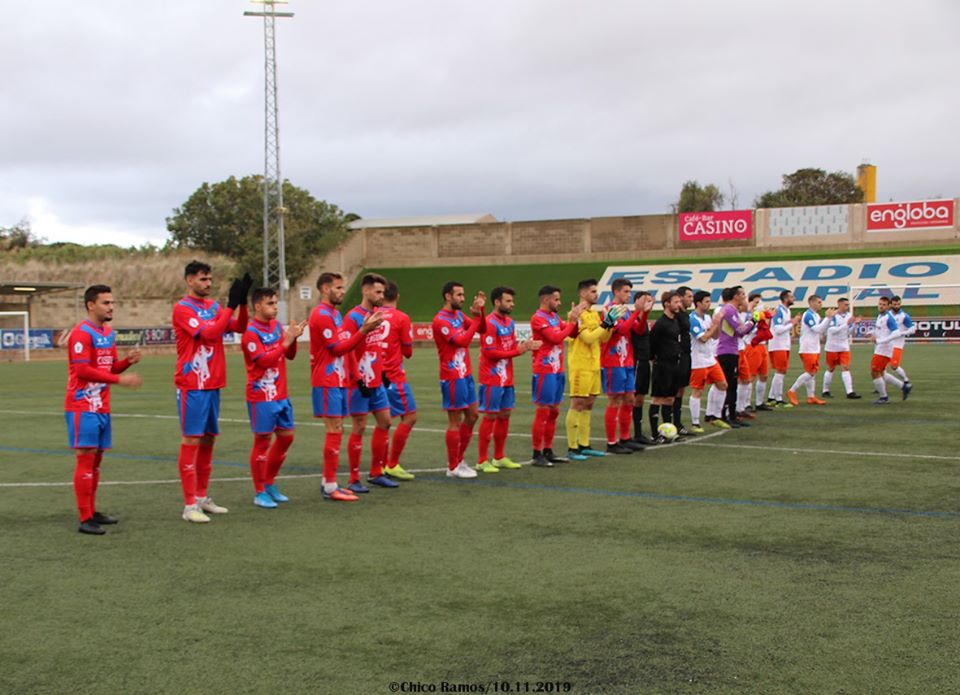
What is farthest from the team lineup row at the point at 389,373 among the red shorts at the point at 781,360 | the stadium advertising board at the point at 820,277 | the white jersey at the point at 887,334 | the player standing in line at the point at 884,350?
the stadium advertising board at the point at 820,277

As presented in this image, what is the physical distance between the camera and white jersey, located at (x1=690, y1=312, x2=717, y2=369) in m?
13.7

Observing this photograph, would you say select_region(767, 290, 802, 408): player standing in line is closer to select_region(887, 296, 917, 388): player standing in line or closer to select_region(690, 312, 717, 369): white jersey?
select_region(887, 296, 917, 388): player standing in line

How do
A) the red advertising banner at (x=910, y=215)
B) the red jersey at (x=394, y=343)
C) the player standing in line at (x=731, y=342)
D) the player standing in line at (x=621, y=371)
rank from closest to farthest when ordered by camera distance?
the red jersey at (x=394, y=343) → the player standing in line at (x=621, y=371) → the player standing in line at (x=731, y=342) → the red advertising banner at (x=910, y=215)

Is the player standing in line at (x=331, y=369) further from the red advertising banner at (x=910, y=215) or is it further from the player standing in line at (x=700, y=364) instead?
the red advertising banner at (x=910, y=215)

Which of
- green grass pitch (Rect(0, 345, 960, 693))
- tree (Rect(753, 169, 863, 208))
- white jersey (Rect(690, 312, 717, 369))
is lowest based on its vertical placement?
green grass pitch (Rect(0, 345, 960, 693))

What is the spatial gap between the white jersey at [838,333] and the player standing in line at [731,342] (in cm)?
398

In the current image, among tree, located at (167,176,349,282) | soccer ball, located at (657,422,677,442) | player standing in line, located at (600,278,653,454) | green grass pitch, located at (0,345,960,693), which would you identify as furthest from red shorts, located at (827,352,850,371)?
tree, located at (167,176,349,282)

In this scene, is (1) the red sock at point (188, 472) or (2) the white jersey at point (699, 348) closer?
(1) the red sock at point (188, 472)

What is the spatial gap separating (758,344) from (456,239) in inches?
1831

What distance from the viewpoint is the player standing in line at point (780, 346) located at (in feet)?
55.3

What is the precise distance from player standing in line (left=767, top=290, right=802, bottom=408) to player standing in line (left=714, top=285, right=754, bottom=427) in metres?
2.34

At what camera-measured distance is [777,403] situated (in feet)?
55.4

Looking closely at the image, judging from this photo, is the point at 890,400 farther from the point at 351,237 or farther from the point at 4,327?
the point at 351,237

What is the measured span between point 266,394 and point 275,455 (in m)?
0.61
